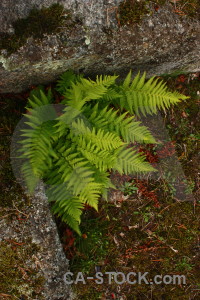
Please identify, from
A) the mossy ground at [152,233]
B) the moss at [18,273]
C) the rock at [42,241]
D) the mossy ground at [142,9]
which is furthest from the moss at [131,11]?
the moss at [18,273]

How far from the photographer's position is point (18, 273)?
4.34m

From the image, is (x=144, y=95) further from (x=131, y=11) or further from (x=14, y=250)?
(x=14, y=250)

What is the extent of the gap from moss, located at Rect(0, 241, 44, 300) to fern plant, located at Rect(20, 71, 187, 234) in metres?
0.77

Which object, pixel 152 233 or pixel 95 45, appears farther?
pixel 152 233

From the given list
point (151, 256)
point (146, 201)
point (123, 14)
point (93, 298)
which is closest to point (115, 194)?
point (146, 201)

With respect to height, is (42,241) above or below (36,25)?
below

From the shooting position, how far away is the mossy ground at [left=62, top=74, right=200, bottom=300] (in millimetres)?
5160

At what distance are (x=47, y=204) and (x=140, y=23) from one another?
10.1 feet

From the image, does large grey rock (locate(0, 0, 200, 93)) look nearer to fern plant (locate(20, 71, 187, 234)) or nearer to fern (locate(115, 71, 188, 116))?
fern plant (locate(20, 71, 187, 234))

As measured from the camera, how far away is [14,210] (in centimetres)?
442

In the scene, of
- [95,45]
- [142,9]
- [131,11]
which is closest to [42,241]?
[95,45]

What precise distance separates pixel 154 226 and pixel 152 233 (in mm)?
135

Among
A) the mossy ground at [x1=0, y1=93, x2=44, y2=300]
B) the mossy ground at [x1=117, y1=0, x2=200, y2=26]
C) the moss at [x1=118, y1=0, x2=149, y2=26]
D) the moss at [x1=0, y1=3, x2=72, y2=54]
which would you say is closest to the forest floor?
the mossy ground at [x1=0, y1=93, x2=44, y2=300]

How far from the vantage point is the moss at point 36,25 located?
3953 mm
